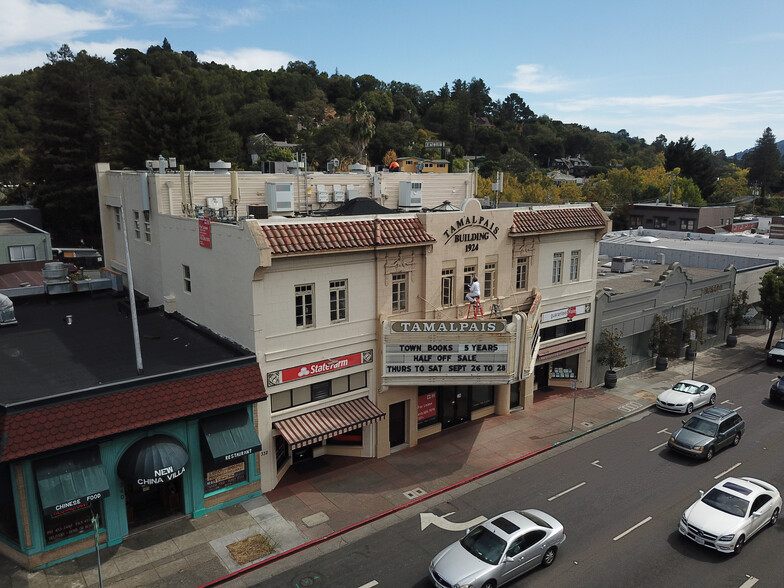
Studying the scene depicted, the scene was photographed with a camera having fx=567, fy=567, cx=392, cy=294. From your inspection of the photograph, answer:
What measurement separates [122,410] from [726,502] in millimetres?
20844

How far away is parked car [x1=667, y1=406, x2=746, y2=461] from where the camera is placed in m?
25.8

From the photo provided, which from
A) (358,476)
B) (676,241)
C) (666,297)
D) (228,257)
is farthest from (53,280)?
(676,241)

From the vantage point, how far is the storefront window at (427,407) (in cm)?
2736

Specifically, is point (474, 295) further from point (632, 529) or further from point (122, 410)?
point (122, 410)

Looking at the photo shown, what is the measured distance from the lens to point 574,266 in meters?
33.2

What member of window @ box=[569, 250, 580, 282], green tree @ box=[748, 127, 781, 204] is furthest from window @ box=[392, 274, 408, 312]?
green tree @ box=[748, 127, 781, 204]

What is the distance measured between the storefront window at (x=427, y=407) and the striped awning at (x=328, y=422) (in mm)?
3198

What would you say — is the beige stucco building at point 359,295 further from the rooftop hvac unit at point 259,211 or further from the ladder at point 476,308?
the ladder at point 476,308

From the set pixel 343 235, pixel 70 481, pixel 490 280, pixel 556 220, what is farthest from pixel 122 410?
pixel 556 220

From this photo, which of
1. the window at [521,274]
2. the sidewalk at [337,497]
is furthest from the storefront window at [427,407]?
the window at [521,274]

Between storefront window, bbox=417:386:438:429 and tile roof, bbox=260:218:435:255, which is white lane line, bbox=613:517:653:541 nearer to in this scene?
storefront window, bbox=417:386:438:429

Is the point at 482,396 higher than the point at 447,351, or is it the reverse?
the point at 447,351

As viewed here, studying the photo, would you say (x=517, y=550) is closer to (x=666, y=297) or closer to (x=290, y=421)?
(x=290, y=421)

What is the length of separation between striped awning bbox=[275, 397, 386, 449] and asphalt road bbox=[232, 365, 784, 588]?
4.09m
